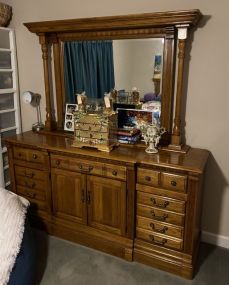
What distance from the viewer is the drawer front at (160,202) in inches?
75.2

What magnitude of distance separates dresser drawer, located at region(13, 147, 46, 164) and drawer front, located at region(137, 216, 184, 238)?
0.96 m

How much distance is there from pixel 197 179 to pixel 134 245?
30.2 inches

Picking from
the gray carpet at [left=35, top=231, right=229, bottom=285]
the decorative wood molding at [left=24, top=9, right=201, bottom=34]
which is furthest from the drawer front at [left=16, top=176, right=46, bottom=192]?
the decorative wood molding at [left=24, top=9, right=201, bottom=34]

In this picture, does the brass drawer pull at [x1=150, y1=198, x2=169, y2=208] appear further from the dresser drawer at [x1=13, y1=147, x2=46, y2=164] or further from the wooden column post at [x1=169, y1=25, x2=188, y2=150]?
the dresser drawer at [x1=13, y1=147, x2=46, y2=164]

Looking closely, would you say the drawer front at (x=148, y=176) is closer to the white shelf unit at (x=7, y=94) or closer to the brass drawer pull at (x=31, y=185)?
the brass drawer pull at (x=31, y=185)

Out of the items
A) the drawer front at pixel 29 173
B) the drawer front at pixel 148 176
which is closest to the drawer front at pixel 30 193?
the drawer front at pixel 29 173

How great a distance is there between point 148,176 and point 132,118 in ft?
2.02

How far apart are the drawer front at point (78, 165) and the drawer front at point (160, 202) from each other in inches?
14.3

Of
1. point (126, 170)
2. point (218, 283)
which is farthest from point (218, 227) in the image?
point (126, 170)

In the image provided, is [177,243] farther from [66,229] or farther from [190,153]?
[66,229]

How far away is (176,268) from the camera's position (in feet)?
6.64

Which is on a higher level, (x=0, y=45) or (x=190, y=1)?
(x=190, y=1)

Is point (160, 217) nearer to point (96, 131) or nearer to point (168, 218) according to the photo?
point (168, 218)

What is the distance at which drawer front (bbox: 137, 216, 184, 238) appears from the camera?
1.96 m
